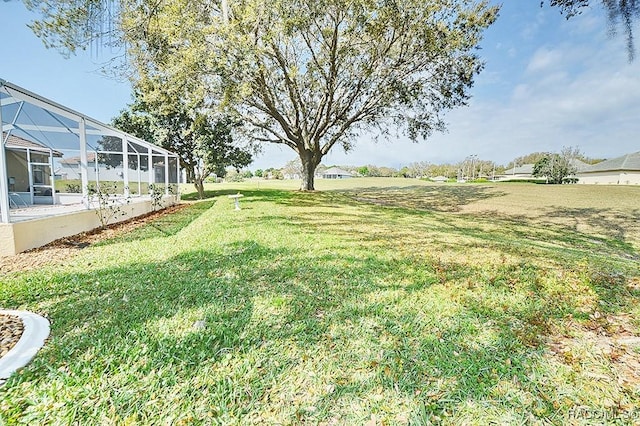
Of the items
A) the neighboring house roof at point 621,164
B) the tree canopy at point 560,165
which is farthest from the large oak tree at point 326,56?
the neighboring house roof at point 621,164

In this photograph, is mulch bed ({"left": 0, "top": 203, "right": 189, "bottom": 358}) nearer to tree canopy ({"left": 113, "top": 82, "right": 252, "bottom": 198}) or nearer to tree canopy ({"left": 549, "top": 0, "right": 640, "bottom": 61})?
tree canopy ({"left": 549, "top": 0, "right": 640, "bottom": 61})

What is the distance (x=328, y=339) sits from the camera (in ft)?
7.78

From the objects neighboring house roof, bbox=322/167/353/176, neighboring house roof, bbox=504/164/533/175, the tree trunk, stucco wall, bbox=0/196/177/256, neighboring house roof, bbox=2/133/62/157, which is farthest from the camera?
neighboring house roof, bbox=322/167/353/176

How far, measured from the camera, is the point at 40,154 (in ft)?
33.4

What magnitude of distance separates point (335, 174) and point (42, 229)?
74972 millimetres

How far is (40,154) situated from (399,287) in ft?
42.9

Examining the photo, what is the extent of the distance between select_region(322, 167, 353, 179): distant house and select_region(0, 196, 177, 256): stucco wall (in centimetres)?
7154

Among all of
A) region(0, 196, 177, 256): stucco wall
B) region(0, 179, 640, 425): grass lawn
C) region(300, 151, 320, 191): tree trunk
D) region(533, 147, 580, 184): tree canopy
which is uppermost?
region(533, 147, 580, 184): tree canopy

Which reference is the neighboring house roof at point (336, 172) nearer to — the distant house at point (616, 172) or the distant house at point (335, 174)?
the distant house at point (335, 174)

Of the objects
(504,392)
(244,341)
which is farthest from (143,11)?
(504,392)

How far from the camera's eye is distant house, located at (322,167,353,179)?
258 feet

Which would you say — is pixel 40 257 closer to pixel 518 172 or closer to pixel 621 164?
pixel 621 164

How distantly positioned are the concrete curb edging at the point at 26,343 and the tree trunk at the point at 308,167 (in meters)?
15.1

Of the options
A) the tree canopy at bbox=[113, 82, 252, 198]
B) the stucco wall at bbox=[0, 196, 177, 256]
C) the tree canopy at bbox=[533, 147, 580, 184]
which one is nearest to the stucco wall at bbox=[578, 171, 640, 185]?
the tree canopy at bbox=[533, 147, 580, 184]
